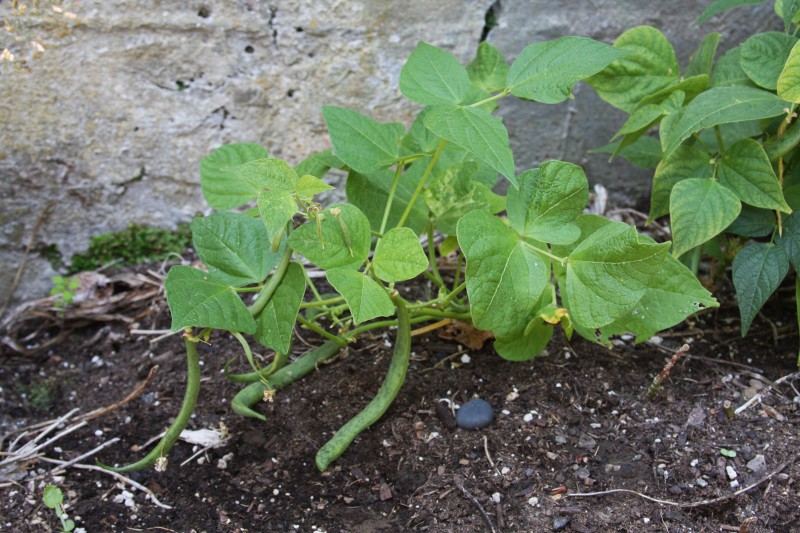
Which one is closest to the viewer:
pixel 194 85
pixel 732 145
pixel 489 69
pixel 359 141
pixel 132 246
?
pixel 359 141

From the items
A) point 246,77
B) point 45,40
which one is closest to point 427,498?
point 246,77

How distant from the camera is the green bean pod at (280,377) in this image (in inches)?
54.6

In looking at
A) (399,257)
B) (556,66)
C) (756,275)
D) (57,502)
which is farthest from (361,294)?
(756,275)

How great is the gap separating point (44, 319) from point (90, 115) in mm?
468

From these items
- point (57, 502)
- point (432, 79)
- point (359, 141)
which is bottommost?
point (57, 502)

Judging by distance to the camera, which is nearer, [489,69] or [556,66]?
[556,66]

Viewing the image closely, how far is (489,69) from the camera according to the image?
153 centimetres

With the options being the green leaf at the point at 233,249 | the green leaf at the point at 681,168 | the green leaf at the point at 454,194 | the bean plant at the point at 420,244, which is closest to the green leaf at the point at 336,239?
the bean plant at the point at 420,244

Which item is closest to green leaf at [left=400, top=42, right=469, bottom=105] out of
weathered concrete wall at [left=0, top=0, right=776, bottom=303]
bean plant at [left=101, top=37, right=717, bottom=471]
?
bean plant at [left=101, top=37, right=717, bottom=471]

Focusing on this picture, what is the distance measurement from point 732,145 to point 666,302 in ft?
1.11

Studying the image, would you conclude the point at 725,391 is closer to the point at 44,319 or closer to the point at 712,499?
the point at 712,499

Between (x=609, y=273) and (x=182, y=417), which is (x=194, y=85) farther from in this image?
(x=609, y=273)

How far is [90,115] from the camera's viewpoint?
170cm

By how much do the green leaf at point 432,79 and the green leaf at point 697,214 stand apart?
0.41 meters
